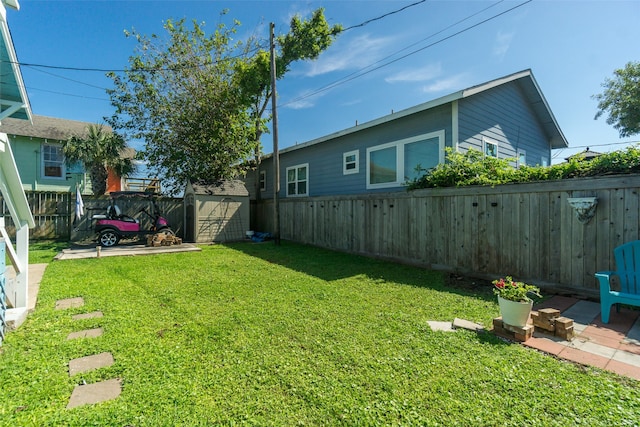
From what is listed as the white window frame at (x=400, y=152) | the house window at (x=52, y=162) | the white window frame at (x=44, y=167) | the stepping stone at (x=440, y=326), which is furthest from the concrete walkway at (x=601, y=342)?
the house window at (x=52, y=162)

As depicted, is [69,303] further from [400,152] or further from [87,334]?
[400,152]

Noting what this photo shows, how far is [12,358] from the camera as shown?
2.38 m

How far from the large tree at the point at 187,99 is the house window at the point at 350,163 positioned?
507 cm

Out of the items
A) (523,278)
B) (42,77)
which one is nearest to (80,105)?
(42,77)

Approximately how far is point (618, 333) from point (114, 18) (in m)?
14.7

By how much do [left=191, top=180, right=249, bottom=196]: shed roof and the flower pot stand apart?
984 centimetres

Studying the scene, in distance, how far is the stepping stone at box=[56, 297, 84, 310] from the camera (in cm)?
371

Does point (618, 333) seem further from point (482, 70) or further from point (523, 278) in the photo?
point (482, 70)

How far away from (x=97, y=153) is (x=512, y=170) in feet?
47.0

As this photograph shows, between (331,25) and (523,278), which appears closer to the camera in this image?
(523,278)

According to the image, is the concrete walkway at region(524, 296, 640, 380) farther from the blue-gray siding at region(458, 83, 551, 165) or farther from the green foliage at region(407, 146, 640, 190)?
the blue-gray siding at region(458, 83, 551, 165)

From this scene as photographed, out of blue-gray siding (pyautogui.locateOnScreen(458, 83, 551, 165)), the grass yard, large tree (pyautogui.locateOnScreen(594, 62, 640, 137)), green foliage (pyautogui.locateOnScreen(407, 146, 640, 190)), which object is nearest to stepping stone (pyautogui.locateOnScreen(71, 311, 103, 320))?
the grass yard

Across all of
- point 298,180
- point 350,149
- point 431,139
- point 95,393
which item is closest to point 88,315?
point 95,393

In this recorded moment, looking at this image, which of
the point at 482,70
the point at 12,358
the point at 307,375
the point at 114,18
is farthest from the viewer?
the point at 114,18
